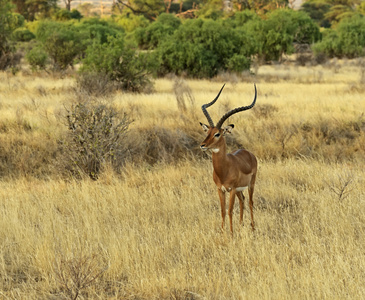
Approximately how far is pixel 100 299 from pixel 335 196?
3714mm

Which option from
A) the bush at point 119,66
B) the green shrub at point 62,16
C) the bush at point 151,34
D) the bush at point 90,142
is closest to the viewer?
the bush at point 90,142

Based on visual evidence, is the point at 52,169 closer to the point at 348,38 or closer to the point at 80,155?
the point at 80,155

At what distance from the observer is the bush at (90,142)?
7.48 m

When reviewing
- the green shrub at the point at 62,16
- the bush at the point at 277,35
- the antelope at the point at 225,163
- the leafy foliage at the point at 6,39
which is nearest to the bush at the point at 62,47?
the leafy foliage at the point at 6,39

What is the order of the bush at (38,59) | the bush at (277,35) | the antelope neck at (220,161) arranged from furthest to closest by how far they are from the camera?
the bush at (277,35) → the bush at (38,59) → the antelope neck at (220,161)

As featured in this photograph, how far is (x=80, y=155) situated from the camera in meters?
7.53

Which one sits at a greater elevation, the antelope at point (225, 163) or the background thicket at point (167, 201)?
the antelope at point (225, 163)

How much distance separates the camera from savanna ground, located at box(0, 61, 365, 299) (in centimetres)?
389

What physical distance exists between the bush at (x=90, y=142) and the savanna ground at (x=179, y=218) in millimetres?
328

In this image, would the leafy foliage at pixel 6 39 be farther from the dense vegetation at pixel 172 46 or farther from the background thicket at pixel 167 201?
the background thicket at pixel 167 201

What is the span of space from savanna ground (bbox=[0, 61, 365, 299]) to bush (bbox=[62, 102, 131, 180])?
33cm

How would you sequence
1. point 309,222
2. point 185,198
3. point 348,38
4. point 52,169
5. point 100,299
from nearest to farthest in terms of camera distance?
point 100,299, point 309,222, point 185,198, point 52,169, point 348,38

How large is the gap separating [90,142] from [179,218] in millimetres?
2677

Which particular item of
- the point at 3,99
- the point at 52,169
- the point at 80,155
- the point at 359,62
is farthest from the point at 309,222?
the point at 359,62
